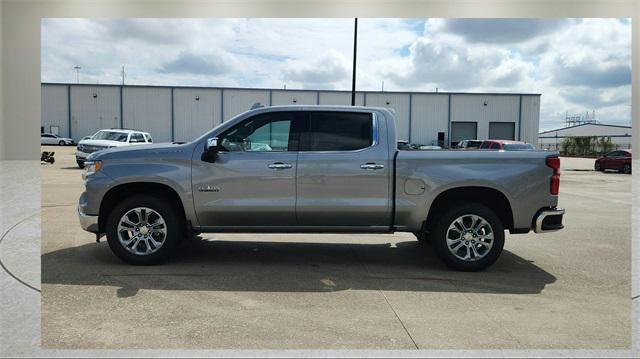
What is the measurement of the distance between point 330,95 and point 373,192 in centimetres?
3059

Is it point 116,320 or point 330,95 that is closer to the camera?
point 116,320

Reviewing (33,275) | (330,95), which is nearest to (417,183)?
(33,275)

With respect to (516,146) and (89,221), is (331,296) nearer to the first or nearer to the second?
(89,221)

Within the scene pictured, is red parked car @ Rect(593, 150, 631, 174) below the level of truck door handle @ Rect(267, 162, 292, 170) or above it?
below

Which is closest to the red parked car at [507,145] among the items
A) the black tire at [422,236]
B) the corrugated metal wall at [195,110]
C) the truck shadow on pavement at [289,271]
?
the black tire at [422,236]

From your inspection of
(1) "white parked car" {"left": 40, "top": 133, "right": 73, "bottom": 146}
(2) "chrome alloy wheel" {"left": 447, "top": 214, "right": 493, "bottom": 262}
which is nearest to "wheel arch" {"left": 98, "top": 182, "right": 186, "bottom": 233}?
(2) "chrome alloy wheel" {"left": 447, "top": 214, "right": 493, "bottom": 262}

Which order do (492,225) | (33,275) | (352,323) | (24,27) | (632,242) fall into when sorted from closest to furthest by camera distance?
1. (352,323)
2. (33,275)
3. (492,225)
4. (632,242)
5. (24,27)

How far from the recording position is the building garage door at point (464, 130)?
43.7 m

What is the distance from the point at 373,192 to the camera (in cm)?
618

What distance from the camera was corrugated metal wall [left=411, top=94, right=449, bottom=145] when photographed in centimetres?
4284

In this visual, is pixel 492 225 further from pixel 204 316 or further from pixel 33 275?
pixel 33 275

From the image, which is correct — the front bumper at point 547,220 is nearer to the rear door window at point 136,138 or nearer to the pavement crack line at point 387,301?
the pavement crack line at point 387,301

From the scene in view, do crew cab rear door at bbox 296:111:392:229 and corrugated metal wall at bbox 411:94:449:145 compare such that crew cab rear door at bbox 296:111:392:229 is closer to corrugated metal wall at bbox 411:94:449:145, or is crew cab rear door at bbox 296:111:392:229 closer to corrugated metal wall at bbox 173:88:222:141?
corrugated metal wall at bbox 173:88:222:141

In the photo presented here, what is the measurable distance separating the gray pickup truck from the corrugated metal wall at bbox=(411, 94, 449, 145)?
122 ft
